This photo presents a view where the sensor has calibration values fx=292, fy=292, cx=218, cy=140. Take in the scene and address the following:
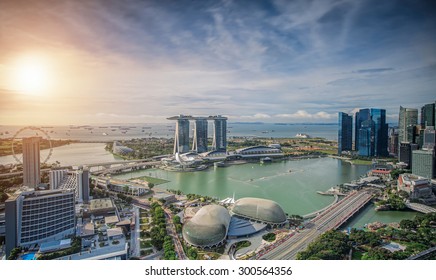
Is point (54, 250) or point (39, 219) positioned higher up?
point (39, 219)

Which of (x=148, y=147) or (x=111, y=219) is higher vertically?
(x=148, y=147)

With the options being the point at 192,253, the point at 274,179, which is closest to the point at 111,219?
the point at 192,253

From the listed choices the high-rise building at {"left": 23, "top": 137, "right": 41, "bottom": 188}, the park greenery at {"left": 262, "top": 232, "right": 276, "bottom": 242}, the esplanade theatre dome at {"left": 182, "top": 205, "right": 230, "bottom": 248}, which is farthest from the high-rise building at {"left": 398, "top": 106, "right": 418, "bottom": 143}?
the high-rise building at {"left": 23, "top": 137, "right": 41, "bottom": 188}

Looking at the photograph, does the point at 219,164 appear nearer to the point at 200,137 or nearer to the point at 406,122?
the point at 200,137

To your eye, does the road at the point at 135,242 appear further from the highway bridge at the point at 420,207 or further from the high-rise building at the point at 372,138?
the high-rise building at the point at 372,138

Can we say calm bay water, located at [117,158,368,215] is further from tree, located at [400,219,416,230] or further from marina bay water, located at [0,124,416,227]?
tree, located at [400,219,416,230]
